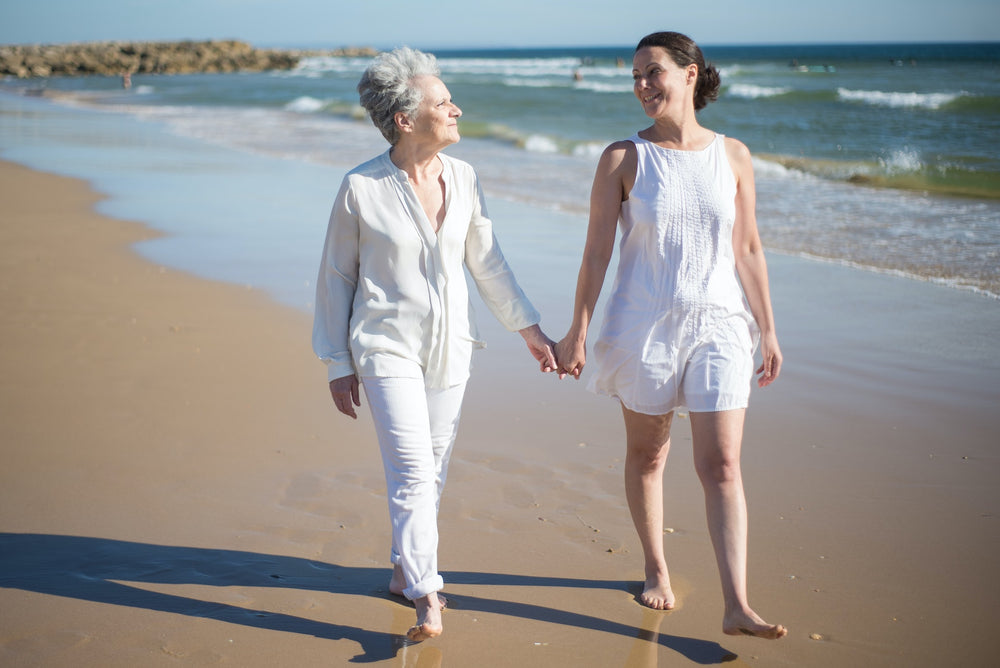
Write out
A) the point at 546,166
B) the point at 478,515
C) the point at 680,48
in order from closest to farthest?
the point at 680,48 < the point at 478,515 < the point at 546,166

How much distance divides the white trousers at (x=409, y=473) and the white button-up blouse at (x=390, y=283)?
8cm

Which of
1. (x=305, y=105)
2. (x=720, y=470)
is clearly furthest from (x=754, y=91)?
(x=720, y=470)

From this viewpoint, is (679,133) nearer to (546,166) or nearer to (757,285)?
(757,285)

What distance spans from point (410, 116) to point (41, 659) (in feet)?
6.47

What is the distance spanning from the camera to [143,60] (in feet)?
261

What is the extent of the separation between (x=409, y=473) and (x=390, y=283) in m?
0.59

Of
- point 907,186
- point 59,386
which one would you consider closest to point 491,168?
point 907,186

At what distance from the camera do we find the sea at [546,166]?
872cm

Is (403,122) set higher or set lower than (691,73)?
lower

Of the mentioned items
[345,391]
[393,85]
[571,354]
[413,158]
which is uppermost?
[393,85]

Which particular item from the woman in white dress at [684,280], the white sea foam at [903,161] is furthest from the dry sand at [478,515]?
the white sea foam at [903,161]

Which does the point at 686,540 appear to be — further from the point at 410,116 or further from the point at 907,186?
the point at 907,186

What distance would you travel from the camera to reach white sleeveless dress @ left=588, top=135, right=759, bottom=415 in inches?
109

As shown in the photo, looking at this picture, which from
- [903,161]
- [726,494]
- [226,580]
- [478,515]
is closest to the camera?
[726,494]
